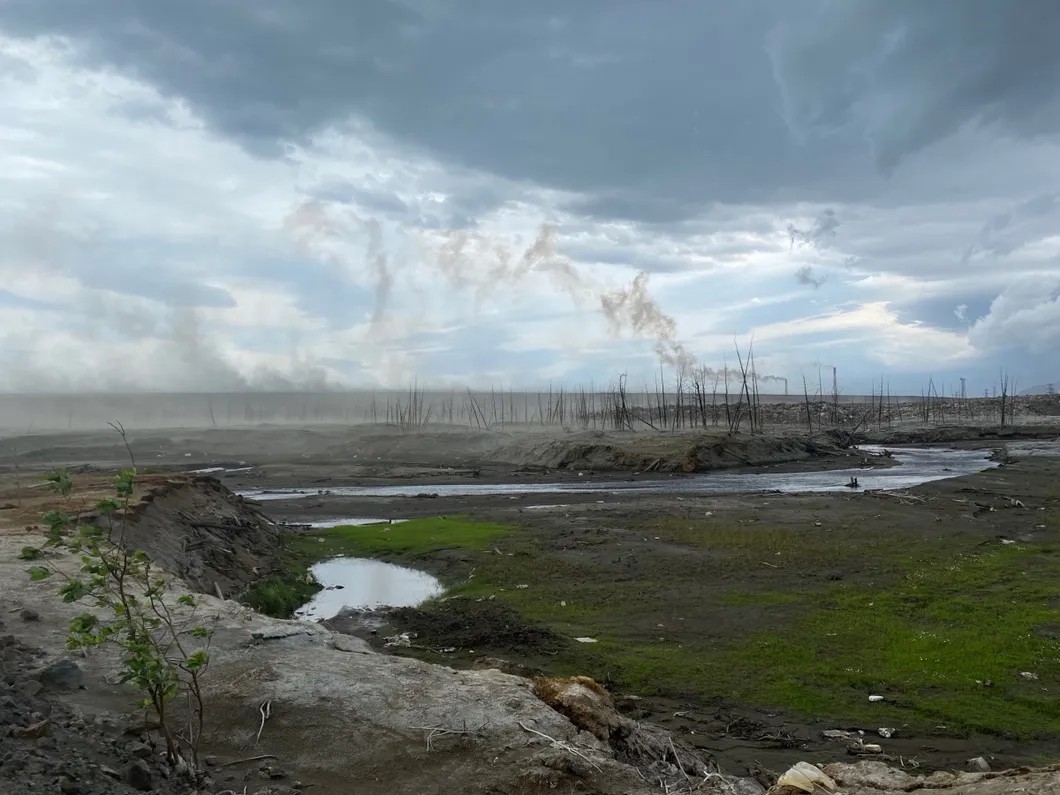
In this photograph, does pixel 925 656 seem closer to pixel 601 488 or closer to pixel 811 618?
pixel 811 618

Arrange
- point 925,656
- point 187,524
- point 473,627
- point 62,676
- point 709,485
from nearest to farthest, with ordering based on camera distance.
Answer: point 62,676 → point 925,656 → point 473,627 → point 187,524 → point 709,485

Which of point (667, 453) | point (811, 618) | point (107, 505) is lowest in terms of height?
point (811, 618)

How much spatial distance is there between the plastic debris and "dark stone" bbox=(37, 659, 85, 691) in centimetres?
701

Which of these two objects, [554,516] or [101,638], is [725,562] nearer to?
[554,516]

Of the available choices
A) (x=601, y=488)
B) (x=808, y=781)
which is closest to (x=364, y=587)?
(x=808, y=781)

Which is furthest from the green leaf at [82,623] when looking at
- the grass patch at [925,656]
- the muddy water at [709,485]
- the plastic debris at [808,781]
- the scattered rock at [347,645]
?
the muddy water at [709,485]

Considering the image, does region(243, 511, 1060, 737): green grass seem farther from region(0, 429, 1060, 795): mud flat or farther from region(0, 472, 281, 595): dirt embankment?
region(0, 472, 281, 595): dirt embankment

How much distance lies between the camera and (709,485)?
4066cm

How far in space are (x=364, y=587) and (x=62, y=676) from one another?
38.1ft

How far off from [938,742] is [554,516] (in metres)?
19.9

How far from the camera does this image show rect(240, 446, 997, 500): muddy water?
3831cm

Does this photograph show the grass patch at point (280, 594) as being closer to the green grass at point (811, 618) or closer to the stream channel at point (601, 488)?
the green grass at point (811, 618)

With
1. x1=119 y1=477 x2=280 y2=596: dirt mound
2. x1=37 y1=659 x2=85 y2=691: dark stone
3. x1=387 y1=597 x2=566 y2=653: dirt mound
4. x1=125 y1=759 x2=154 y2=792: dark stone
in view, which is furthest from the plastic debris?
x1=119 y1=477 x2=280 y2=596: dirt mound

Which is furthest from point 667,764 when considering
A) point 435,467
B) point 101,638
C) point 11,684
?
point 435,467
